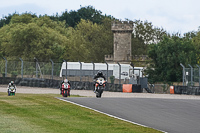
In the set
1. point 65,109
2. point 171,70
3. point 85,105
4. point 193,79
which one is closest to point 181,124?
point 65,109

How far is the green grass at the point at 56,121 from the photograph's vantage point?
12607 mm

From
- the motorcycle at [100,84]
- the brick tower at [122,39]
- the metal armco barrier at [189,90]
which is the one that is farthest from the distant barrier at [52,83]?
the brick tower at [122,39]

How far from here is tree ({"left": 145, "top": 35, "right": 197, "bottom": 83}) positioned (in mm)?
66000

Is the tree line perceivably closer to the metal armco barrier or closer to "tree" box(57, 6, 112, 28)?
the metal armco barrier

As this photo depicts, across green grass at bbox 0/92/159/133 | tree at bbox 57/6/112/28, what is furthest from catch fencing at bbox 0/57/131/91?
tree at bbox 57/6/112/28

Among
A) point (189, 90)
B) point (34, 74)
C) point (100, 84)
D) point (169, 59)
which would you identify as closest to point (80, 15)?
point (169, 59)

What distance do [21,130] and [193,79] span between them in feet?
102

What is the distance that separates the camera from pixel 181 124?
15281 millimetres

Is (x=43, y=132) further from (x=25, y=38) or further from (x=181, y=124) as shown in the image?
(x=25, y=38)

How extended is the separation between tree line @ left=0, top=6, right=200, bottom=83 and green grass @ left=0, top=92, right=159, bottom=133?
159 feet

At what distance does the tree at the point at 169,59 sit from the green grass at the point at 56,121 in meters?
47.6

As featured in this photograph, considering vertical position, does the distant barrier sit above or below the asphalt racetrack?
above

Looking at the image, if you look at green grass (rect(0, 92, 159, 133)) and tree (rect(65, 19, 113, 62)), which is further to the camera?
tree (rect(65, 19, 113, 62))

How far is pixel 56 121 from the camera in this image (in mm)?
14305
